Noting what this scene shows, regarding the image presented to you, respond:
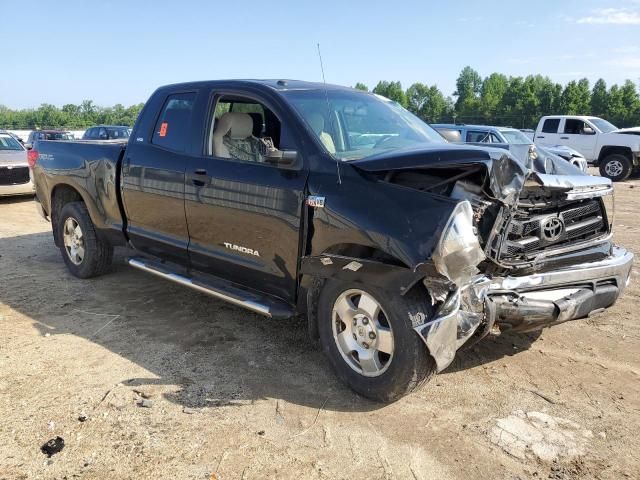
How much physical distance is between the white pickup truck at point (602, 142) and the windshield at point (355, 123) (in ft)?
49.2

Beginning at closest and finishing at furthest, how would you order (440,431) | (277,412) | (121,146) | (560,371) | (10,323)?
(440,431) → (277,412) → (560,371) → (10,323) → (121,146)

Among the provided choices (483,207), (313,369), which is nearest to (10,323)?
(313,369)

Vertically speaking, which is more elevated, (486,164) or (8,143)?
(486,164)

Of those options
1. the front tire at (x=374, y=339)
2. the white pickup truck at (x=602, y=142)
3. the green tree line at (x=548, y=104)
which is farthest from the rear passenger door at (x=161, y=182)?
the green tree line at (x=548, y=104)

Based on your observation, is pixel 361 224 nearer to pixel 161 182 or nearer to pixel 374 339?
pixel 374 339

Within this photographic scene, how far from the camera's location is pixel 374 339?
3.21 m

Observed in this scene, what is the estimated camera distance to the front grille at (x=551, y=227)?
10.7ft

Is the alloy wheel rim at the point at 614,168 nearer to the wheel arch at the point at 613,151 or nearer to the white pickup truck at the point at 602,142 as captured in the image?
the white pickup truck at the point at 602,142

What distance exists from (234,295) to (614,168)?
55.5 ft

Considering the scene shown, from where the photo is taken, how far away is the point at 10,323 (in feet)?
15.0

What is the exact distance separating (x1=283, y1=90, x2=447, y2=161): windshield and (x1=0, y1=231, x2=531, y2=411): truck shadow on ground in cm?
157

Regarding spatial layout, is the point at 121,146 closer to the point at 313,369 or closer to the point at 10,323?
the point at 10,323

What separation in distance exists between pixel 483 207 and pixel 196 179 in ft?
7.51

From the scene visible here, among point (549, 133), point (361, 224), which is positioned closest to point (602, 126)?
point (549, 133)
